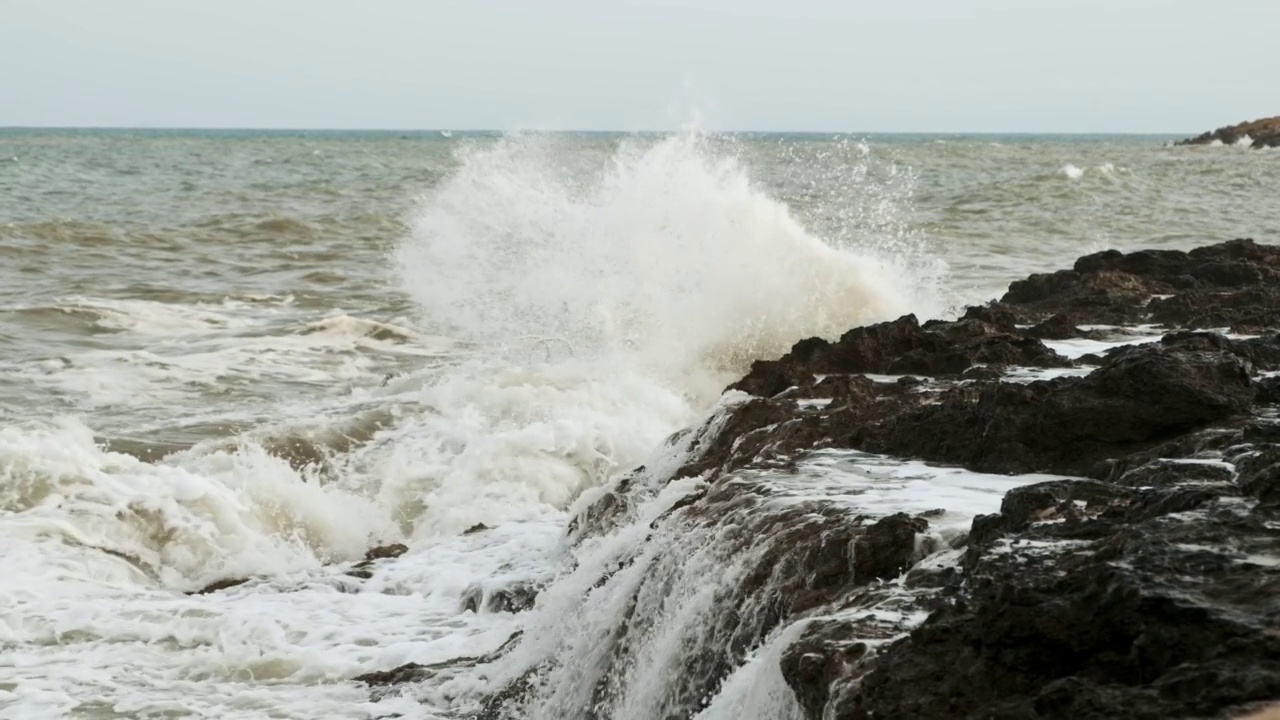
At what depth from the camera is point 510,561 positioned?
7.00 meters

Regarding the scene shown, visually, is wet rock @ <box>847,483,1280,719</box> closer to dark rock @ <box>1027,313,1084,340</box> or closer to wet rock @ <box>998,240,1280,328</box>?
dark rock @ <box>1027,313,1084,340</box>

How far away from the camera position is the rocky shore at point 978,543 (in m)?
2.89

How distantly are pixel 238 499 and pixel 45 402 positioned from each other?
3157 millimetres

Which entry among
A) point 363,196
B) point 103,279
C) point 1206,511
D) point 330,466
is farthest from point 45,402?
point 363,196

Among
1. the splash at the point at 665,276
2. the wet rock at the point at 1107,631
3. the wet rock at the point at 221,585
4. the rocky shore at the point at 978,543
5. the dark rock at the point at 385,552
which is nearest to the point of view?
the wet rock at the point at 1107,631

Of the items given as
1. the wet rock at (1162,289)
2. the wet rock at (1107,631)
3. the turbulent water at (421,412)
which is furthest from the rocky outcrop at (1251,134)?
the wet rock at (1107,631)

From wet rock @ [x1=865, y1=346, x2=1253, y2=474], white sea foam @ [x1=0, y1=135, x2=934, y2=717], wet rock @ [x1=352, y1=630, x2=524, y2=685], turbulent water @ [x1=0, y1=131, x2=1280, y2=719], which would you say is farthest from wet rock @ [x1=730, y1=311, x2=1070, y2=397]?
wet rock @ [x1=352, y1=630, x2=524, y2=685]

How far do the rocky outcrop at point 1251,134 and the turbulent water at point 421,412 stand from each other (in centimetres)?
3628

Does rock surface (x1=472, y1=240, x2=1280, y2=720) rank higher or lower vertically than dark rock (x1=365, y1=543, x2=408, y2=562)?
higher

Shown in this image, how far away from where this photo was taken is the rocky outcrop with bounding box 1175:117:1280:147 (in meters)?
55.3

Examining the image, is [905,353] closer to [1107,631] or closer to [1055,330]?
[1055,330]

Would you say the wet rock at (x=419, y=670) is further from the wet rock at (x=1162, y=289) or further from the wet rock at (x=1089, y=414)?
the wet rock at (x=1162, y=289)

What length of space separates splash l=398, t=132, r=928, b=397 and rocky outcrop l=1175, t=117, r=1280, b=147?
4677 cm

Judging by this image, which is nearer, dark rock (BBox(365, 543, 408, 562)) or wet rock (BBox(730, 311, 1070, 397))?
wet rock (BBox(730, 311, 1070, 397))
